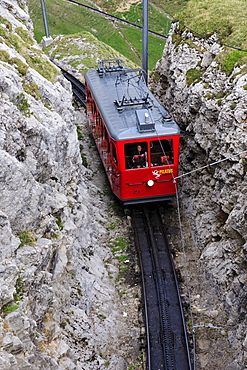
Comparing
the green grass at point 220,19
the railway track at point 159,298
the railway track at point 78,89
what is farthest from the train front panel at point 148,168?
the railway track at point 78,89

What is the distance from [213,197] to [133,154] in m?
3.42

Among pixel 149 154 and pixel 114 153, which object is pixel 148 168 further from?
pixel 114 153

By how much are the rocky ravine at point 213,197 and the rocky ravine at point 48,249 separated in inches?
89.7

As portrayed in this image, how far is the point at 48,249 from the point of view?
9.67 meters

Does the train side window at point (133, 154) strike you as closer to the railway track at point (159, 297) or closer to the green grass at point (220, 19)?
the railway track at point (159, 297)

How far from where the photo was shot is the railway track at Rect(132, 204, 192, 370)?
1120cm

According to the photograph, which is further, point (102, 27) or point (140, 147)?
point (102, 27)

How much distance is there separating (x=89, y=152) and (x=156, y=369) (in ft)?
44.4

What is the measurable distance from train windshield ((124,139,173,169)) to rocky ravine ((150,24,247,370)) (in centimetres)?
165

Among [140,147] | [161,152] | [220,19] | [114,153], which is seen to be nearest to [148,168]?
[161,152]

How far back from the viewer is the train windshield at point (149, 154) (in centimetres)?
1459

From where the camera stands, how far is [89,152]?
22.1 meters

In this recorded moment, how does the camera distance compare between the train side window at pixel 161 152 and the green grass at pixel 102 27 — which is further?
the green grass at pixel 102 27

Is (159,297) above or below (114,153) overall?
below
